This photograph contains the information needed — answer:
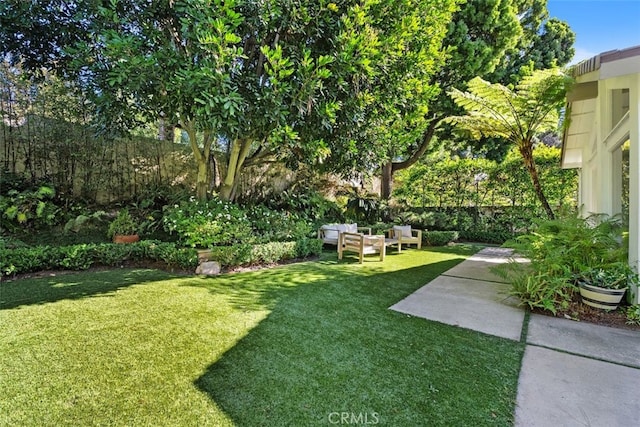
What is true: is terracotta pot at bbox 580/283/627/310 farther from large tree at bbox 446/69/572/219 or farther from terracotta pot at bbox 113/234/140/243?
terracotta pot at bbox 113/234/140/243

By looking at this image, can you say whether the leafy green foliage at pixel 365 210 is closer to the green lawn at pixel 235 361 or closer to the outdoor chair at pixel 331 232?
the outdoor chair at pixel 331 232

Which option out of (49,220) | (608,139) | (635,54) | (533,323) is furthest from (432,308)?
(49,220)

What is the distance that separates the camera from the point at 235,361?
2.43 meters

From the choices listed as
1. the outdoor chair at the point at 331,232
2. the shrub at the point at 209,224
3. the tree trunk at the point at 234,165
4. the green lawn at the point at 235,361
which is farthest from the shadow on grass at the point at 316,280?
the tree trunk at the point at 234,165

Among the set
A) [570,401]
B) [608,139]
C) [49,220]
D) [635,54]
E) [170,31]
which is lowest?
[570,401]

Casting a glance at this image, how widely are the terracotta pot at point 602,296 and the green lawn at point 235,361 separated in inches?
66.3

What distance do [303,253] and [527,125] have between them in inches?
237

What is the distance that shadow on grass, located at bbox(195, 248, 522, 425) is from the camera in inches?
75.8

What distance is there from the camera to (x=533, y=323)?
3471 mm

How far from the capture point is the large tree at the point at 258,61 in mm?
4086

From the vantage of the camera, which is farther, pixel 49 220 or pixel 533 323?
pixel 49 220

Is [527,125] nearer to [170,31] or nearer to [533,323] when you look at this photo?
[533,323]

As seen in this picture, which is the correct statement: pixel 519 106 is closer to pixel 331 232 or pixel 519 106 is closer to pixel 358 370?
pixel 331 232

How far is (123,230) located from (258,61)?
4.58 m
